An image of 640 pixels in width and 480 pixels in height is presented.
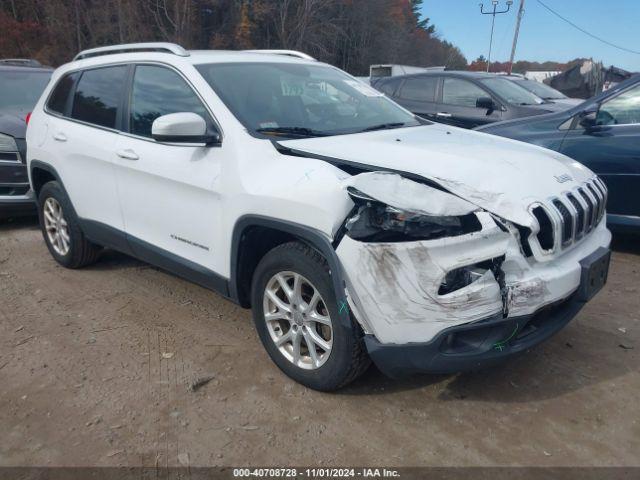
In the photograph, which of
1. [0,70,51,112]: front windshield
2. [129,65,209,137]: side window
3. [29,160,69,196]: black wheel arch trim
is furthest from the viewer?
[0,70,51,112]: front windshield

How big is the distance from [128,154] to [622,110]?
4.21 metres

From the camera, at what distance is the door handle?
3683mm

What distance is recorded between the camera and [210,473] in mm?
2387

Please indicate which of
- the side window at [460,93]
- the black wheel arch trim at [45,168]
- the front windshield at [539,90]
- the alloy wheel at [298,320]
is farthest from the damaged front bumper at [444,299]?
the front windshield at [539,90]

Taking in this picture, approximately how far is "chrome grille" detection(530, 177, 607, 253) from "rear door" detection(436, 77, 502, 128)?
4.99 m

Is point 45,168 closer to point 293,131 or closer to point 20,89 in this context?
point 293,131

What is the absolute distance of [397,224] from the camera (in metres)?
2.44

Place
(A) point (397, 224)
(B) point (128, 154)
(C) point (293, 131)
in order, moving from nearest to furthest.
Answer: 1. (A) point (397, 224)
2. (C) point (293, 131)
3. (B) point (128, 154)

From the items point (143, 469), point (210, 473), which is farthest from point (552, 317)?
point (143, 469)

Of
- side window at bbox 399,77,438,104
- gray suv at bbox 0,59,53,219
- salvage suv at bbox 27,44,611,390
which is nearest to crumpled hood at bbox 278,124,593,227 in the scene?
salvage suv at bbox 27,44,611,390

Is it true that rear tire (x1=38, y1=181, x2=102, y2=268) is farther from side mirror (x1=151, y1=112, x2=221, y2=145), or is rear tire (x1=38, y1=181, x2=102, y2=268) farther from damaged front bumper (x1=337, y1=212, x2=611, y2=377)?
damaged front bumper (x1=337, y1=212, x2=611, y2=377)

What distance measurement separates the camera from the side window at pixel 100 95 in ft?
13.2

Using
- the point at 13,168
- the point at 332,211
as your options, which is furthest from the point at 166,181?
the point at 13,168

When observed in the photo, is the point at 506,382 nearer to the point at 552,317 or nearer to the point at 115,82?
the point at 552,317
